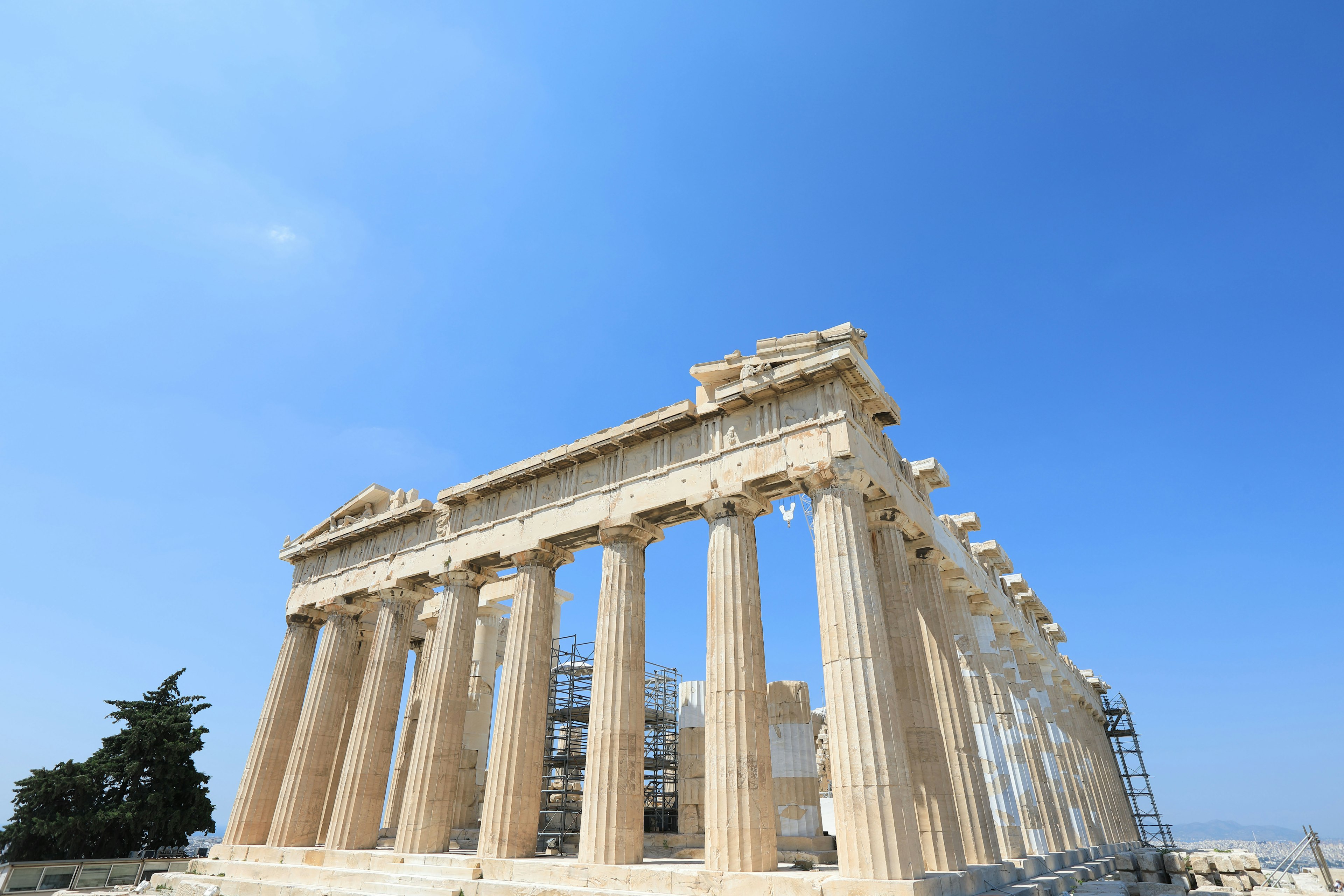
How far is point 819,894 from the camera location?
11.7 m

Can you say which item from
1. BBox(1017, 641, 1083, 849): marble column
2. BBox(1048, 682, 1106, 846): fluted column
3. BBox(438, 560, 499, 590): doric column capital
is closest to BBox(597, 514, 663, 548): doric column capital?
BBox(438, 560, 499, 590): doric column capital

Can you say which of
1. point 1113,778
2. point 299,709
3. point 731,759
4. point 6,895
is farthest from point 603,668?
point 1113,778

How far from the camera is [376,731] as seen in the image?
21922 millimetres

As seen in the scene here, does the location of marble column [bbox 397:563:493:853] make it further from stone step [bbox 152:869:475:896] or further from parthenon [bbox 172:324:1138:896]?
stone step [bbox 152:869:475:896]

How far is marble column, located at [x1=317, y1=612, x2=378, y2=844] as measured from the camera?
24.1 m

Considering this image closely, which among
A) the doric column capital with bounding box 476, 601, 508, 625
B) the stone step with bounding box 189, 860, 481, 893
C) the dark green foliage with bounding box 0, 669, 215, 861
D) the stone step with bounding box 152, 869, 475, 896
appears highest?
the doric column capital with bounding box 476, 601, 508, 625

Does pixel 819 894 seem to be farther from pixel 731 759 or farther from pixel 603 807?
pixel 603 807

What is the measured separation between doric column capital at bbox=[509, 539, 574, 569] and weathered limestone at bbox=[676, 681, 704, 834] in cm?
595

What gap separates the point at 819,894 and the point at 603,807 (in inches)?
222

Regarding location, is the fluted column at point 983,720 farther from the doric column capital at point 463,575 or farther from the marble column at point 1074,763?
the doric column capital at point 463,575

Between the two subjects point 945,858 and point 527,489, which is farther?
point 527,489

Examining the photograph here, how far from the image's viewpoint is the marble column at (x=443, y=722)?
18.8m

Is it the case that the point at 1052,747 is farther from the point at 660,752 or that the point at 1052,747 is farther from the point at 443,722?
the point at 443,722

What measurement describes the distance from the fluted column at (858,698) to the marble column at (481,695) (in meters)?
17.0
